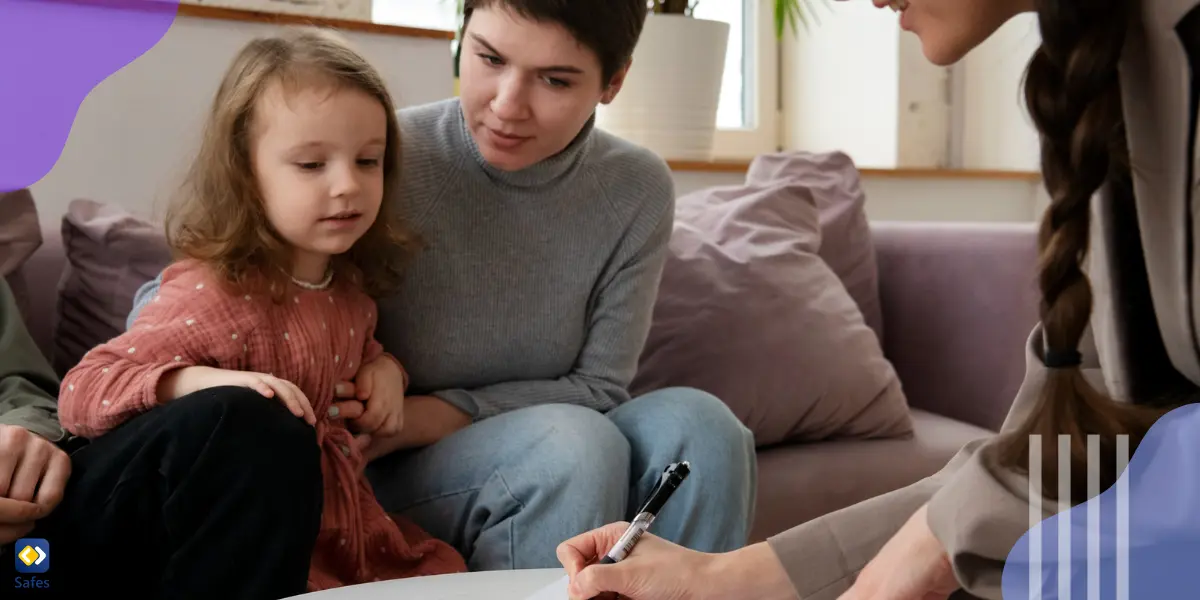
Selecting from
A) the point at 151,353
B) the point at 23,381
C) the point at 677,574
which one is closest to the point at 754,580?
the point at 677,574

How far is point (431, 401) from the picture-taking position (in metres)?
1.25

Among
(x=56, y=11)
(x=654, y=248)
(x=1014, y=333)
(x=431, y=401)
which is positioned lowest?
(x=1014, y=333)

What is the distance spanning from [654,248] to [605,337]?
130mm

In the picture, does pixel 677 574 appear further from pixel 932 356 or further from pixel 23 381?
pixel 932 356

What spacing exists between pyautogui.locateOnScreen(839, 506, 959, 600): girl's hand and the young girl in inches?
22.2

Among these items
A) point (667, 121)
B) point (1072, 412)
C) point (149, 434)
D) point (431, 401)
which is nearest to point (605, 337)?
point (431, 401)

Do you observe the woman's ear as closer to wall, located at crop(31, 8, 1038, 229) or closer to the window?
wall, located at crop(31, 8, 1038, 229)

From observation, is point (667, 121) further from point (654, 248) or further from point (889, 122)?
point (654, 248)


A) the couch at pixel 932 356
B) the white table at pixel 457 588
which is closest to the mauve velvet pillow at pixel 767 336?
the couch at pixel 932 356

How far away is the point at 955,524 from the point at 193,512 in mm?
641

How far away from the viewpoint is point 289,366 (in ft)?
3.67

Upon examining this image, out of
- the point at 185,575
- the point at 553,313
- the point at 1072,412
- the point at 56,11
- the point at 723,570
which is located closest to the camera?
the point at 1072,412

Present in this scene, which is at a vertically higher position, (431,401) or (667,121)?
(667,121)

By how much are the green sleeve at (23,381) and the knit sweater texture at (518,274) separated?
35 centimetres
